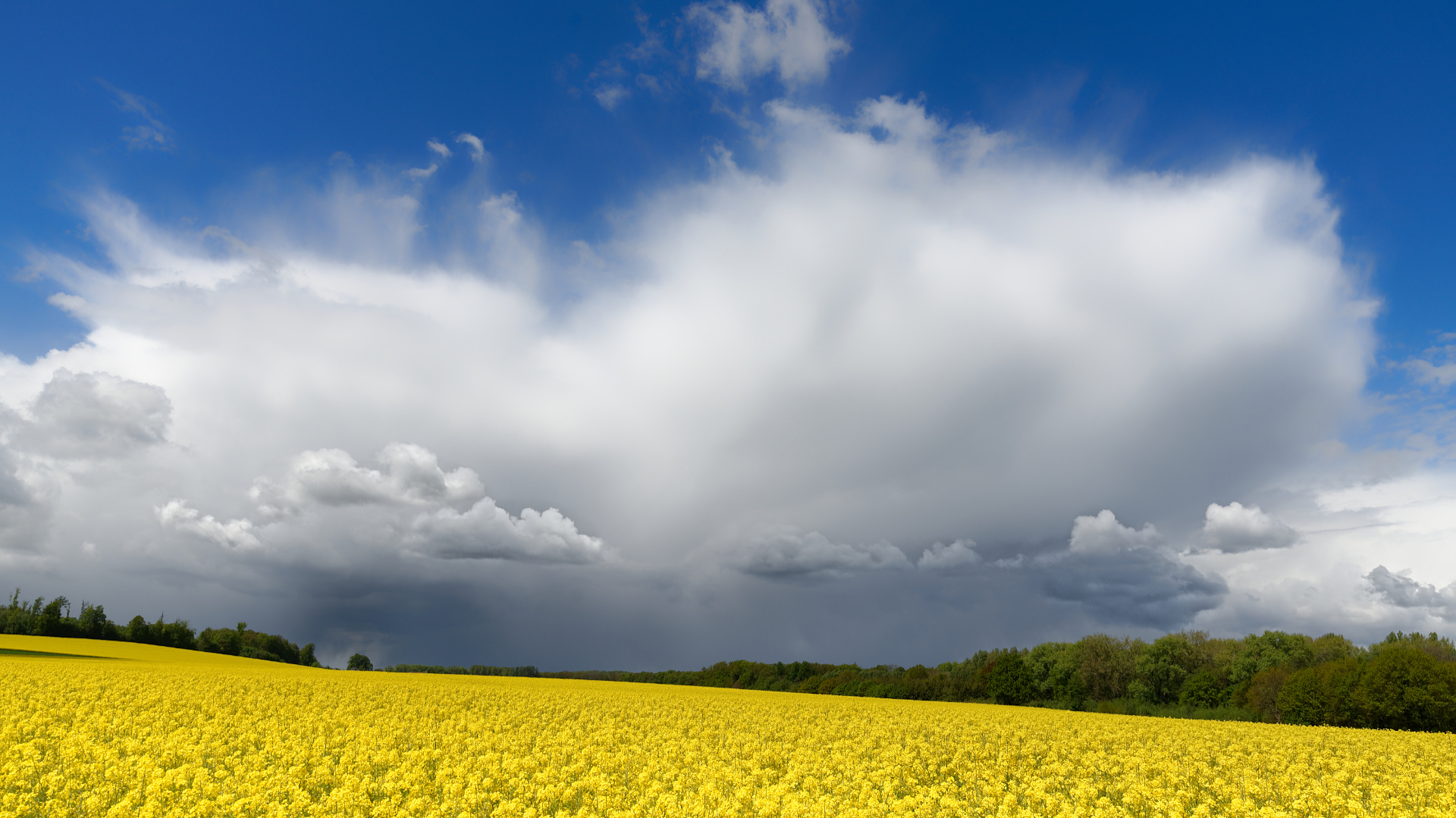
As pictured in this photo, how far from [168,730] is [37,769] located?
26.9 feet

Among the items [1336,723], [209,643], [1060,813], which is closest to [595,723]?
[1060,813]

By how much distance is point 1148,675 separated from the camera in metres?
121


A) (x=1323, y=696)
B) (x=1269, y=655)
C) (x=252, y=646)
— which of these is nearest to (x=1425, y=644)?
(x=1269, y=655)

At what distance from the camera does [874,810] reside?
55.2 ft

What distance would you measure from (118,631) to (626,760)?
174520 millimetres

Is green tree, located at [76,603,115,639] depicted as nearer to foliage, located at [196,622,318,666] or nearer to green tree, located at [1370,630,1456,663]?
foliage, located at [196,622,318,666]

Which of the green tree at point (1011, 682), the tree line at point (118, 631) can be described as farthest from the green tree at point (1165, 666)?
the tree line at point (118, 631)

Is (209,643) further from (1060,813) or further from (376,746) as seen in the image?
(1060,813)

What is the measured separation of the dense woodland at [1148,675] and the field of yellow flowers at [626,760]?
38.7m

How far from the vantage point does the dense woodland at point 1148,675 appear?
76.6 m

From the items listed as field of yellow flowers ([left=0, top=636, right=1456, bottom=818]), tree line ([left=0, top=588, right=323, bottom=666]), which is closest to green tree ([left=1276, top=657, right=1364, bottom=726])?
field of yellow flowers ([left=0, top=636, right=1456, bottom=818])

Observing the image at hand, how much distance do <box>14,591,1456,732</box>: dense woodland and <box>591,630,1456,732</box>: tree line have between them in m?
0.19

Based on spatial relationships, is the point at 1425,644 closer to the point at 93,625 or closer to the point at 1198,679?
the point at 1198,679

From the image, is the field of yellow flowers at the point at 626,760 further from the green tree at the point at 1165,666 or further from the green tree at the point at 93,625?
the green tree at the point at 93,625
